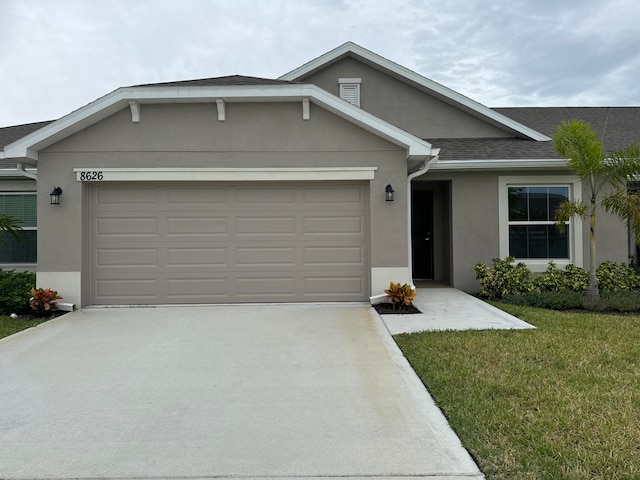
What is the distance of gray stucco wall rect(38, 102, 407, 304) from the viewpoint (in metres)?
8.38

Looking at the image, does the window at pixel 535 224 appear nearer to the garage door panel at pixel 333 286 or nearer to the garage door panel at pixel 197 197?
the garage door panel at pixel 333 286

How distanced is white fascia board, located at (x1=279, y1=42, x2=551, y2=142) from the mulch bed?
6005mm

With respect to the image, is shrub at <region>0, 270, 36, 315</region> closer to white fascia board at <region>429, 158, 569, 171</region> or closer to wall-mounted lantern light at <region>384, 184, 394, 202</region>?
wall-mounted lantern light at <region>384, 184, 394, 202</region>

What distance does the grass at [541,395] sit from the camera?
3023 mm

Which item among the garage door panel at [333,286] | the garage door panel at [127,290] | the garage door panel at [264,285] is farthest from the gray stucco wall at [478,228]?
the garage door panel at [127,290]

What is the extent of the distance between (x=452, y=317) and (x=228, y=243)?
4163mm

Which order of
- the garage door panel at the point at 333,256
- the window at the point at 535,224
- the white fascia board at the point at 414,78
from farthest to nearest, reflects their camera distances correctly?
the white fascia board at the point at 414,78
the window at the point at 535,224
the garage door panel at the point at 333,256

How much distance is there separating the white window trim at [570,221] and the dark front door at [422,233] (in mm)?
2073

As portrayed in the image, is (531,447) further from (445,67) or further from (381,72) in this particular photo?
(445,67)

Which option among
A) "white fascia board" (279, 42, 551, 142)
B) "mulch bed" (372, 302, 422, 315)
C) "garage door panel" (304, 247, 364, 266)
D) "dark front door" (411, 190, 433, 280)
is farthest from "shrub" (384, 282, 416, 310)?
"white fascia board" (279, 42, 551, 142)

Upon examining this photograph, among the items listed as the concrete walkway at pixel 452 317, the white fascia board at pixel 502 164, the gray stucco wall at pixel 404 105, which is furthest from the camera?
the gray stucco wall at pixel 404 105

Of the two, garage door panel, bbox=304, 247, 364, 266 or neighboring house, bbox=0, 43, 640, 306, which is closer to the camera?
neighboring house, bbox=0, 43, 640, 306

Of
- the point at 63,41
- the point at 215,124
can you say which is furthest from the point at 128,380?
the point at 63,41

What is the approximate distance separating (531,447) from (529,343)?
2.87 metres
